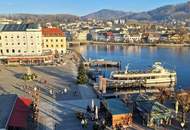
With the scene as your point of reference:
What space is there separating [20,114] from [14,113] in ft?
1.39

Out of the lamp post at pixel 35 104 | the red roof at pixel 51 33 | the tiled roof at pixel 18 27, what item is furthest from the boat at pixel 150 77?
the red roof at pixel 51 33

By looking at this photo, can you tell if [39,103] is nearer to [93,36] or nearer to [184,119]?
[184,119]

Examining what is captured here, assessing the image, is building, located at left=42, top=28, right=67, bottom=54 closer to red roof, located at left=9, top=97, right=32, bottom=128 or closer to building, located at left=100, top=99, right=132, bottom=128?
red roof, located at left=9, top=97, right=32, bottom=128

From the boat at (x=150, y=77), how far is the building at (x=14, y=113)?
13620 mm

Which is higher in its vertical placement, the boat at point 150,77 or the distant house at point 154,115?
the distant house at point 154,115

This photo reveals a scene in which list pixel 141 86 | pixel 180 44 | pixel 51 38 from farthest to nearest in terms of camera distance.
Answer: pixel 180 44
pixel 51 38
pixel 141 86

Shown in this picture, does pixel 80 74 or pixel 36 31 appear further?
pixel 36 31

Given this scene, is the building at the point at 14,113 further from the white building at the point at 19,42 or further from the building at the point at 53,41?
the building at the point at 53,41

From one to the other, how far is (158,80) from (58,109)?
14547mm

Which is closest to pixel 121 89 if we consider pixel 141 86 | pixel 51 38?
pixel 141 86

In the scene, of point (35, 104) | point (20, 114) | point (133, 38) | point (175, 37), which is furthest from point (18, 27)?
point (175, 37)

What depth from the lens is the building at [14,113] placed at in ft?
50.9

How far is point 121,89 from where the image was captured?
1191 inches

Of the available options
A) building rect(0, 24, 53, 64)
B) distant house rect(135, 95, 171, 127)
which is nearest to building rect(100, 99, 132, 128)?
distant house rect(135, 95, 171, 127)
